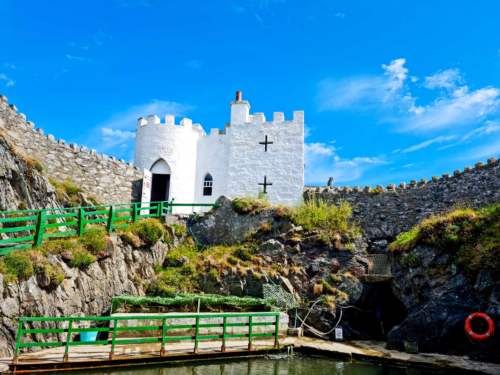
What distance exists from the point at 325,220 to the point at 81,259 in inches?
414

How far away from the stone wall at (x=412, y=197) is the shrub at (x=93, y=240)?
11588mm

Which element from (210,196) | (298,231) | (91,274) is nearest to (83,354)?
(91,274)

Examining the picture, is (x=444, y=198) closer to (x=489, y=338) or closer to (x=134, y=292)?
Result: (x=489, y=338)

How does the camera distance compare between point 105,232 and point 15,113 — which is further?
point 15,113

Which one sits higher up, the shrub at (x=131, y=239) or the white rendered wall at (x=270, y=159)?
the white rendered wall at (x=270, y=159)

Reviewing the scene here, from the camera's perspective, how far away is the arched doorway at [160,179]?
21469 millimetres

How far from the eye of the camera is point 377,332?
14.5 metres

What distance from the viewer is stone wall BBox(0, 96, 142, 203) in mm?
14938

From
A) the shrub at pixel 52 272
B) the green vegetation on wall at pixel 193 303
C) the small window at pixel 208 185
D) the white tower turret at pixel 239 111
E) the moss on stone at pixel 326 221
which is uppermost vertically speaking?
the white tower turret at pixel 239 111

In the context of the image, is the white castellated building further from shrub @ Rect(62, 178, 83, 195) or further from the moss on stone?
shrub @ Rect(62, 178, 83, 195)

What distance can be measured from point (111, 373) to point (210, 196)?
1381cm

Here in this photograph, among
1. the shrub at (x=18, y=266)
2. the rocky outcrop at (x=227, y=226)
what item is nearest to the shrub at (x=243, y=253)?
the rocky outcrop at (x=227, y=226)

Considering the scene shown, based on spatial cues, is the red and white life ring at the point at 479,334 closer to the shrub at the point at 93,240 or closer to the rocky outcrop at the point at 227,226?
the rocky outcrop at the point at 227,226

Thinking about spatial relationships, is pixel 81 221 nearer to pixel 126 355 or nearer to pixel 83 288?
pixel 83 288
